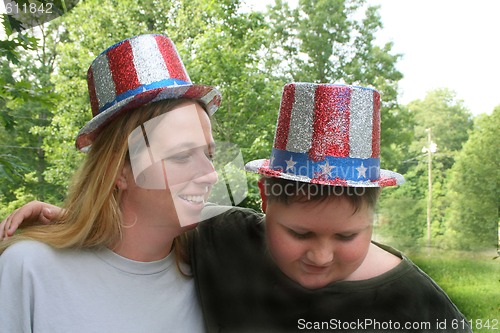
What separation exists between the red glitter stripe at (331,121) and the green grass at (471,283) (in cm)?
313

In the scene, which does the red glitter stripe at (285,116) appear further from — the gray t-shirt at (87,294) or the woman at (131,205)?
the gray t-shirt at (87,294)

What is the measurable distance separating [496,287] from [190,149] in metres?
4.27

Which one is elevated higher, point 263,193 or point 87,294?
point 263,193

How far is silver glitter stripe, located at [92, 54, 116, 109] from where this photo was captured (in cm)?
103

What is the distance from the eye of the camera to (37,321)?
0.92 meters

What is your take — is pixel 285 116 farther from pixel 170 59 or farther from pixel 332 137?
pixel 170 59

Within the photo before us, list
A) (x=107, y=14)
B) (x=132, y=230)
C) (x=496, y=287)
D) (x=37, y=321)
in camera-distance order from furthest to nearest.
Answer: (x=107, y=14)
(x=496, y=287)
(x=132, y=230)
(x=37, y=321)

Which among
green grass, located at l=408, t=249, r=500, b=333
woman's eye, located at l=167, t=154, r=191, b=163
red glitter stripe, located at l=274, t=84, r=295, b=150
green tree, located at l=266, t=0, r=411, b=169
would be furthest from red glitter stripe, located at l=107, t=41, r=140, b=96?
green tree, located at l=266, t=0, r=411, b=169

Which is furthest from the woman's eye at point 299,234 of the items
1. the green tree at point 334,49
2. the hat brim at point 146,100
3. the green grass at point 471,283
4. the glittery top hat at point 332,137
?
the green tree at point 334,49

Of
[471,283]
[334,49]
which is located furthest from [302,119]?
[334,49]

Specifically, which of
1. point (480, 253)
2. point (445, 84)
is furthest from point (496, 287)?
point (445, 84)

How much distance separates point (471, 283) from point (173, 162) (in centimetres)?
385

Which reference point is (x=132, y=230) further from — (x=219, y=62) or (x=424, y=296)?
(x=219, y=62)

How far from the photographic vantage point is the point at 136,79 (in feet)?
3.32
